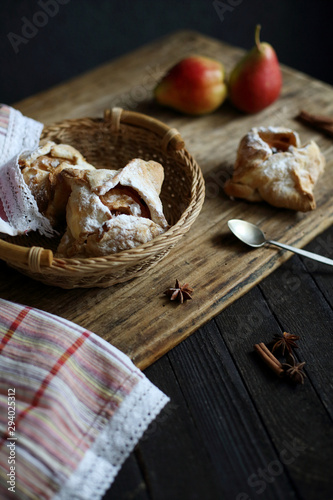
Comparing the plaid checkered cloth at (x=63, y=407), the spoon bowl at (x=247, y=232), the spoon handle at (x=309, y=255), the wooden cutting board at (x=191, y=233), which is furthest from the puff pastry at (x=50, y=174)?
the spoon handle at (x=309, y=255)

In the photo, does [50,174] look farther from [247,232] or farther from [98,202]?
[247,232]

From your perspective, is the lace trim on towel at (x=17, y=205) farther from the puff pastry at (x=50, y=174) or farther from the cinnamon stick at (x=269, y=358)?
the cinnamon stick at (x=269, y=358)

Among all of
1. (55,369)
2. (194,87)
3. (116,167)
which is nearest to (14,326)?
(55,369)

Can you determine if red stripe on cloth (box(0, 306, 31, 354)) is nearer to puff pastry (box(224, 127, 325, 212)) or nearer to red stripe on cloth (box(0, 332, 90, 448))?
red stripe on cloth (box(0, 332, 90, 448))

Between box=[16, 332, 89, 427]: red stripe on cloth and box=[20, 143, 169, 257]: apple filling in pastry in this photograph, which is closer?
box=[16, 332, 89, 427]: red stripe on cloth

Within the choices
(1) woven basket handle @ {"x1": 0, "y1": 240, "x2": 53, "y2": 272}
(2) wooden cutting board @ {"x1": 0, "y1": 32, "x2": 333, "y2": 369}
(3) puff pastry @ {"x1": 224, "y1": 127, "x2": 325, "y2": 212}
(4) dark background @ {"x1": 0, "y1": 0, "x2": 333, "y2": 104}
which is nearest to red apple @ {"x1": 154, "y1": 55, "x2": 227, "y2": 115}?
(2) wooden cutting board @ {"x1": 0, "y1": 32, "x2": 333, "y2": 369}

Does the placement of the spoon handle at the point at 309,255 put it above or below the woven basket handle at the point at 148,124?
below
